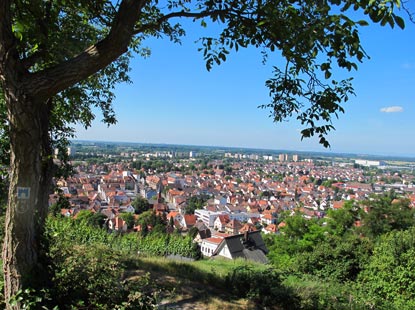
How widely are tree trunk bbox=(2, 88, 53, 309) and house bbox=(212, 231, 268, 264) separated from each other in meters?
17.2

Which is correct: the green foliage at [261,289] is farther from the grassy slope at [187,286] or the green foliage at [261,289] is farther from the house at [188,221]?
the house at [188,221]

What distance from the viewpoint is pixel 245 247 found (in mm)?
22031

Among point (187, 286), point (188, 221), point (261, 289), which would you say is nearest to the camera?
point (261, 289)

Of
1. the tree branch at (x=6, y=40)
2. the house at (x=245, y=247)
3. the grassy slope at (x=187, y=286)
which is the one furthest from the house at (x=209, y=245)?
the tree branch at (x=6, y=40)

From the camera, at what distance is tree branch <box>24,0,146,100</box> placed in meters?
2.16

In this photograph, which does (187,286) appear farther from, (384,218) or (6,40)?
(384,218)

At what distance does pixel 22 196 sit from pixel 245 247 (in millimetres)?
20929

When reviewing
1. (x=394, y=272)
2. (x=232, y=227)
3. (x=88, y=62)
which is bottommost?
(x=232, y=227)

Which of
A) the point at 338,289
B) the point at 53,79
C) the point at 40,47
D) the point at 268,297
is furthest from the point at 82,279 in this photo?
the point at 338,289

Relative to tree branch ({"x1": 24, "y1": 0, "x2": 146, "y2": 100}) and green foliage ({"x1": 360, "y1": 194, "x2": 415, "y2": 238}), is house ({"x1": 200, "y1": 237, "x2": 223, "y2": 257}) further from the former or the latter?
tree branch ({"x1": 24, "y1": 0, "x2": 146, "y2": 100})

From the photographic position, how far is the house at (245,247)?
65.3 feet

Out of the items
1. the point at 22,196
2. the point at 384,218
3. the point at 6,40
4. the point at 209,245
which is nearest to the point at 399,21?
the point at 6,40

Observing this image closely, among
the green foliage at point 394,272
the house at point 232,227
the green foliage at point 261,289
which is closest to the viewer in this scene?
the green foliage at point 261,289

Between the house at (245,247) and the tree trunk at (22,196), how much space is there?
17.2 meters
